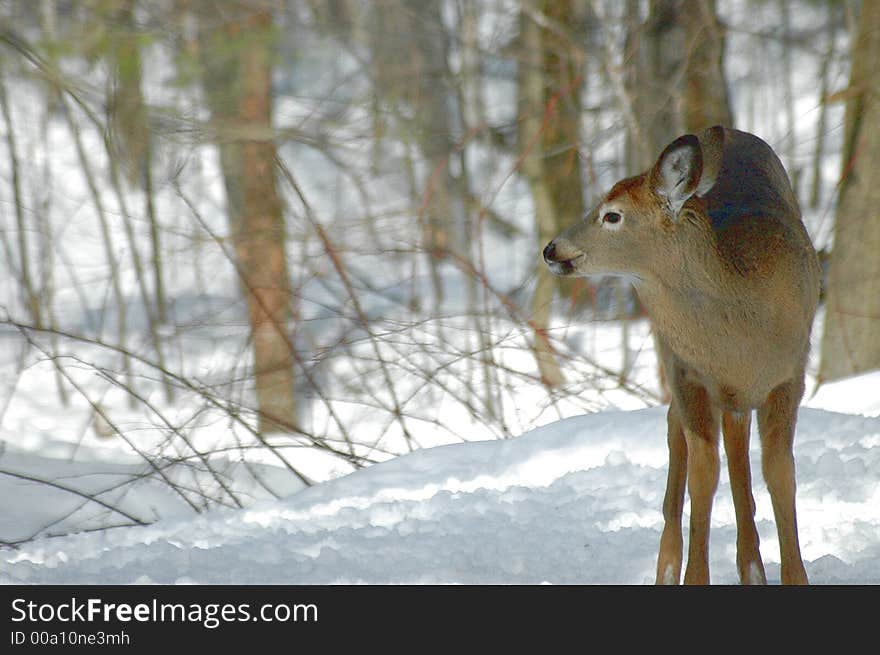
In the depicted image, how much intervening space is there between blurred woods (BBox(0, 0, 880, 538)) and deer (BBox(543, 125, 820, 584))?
218 cm

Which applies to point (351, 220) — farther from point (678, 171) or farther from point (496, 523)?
point (678, 171)

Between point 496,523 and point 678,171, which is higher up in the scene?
Answer: point 678,171

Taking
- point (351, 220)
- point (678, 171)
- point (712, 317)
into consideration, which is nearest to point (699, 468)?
point (712, 317)

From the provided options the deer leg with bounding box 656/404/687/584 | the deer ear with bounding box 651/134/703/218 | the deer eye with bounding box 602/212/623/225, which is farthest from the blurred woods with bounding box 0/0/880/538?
the deer ear with bounding box 651/134/703/218

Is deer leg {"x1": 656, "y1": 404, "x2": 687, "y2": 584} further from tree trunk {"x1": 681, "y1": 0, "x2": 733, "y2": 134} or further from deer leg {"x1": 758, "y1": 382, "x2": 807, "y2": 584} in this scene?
tree trunk {"x1": 681, "y1": 0, "x2": 733, "y2": 134}

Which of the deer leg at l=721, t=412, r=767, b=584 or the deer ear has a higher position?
the deer ear

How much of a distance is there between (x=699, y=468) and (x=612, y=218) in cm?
87

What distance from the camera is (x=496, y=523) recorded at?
14.5 ft

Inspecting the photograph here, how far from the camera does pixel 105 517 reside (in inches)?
209

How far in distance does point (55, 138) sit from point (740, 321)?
22.3 meters

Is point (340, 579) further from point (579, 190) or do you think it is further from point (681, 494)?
point (579, 190)

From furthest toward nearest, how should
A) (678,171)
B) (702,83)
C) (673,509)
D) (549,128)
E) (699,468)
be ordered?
(549,128) < (702,83) < (673,509) < (699,468) < (678,171)

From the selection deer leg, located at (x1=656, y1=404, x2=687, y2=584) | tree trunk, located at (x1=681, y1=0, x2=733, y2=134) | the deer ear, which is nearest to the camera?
the deer ear

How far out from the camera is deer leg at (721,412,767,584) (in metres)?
3.66
